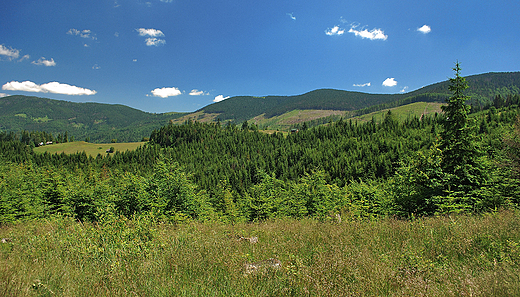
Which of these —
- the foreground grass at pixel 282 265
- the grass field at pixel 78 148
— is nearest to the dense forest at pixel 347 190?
the foreground grass at pixel 282 265

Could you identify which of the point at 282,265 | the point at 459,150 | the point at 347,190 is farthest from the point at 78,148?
the point at 459,150

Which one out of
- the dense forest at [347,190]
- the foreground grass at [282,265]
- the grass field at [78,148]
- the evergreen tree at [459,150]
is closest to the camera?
the foreground grass at [282,265]

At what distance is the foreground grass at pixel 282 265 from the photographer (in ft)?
10.0

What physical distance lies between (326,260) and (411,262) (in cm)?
164

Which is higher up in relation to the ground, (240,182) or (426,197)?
(426,197)

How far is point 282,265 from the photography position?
13.1ft

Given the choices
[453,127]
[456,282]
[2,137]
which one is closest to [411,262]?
[456,282]

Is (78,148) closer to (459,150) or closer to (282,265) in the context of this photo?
(282,265)

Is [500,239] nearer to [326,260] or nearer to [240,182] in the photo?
[326,260]

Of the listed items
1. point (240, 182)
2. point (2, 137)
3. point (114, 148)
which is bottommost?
point (240, 182)

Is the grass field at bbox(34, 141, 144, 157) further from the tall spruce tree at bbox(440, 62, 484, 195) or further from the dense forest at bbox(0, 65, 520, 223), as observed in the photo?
the tall spruce tree at bbox(440, 62, 484, 195)

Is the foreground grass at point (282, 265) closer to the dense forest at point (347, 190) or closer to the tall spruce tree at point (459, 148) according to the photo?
the dense forest at point (347, 190)

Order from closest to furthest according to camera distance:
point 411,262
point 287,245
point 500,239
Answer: point 411,262, point 500,239, point 287,245

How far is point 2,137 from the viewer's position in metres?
172
